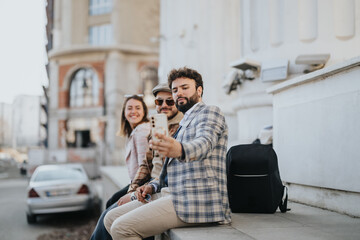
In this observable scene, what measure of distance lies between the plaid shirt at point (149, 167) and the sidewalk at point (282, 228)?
35.4 inches

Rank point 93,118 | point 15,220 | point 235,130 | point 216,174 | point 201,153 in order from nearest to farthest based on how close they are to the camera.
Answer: point 201,153 < point 216,174 < point 15,220 < point 235,130 < point 93,118

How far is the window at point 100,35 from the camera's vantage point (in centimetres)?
3738

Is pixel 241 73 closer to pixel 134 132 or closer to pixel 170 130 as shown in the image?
pixel 134 132

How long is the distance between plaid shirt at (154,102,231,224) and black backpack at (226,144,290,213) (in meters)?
0.92

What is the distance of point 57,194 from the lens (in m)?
10.3

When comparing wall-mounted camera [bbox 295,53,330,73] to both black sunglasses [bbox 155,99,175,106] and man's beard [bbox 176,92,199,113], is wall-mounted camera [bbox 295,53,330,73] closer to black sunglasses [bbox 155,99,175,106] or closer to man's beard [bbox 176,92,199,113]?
black sunglasses [bbox 155,99,175,106]

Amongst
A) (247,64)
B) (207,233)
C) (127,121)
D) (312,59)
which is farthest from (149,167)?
(247,64)

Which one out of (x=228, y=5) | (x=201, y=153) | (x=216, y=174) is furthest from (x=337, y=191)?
(x=228, y=5)

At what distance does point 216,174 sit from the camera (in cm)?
291

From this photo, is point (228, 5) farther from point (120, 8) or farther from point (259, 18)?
point (120, 8)

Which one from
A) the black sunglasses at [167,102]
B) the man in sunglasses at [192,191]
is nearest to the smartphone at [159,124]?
the man in sunglasses at [192,191]

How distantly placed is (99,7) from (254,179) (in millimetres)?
37147

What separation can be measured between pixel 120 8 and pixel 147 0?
3029 millimetres

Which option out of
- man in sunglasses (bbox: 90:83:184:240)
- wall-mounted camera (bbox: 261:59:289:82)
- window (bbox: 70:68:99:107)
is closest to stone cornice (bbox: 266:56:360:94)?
man in sunglasses (bbox: 90:83:184:240)
